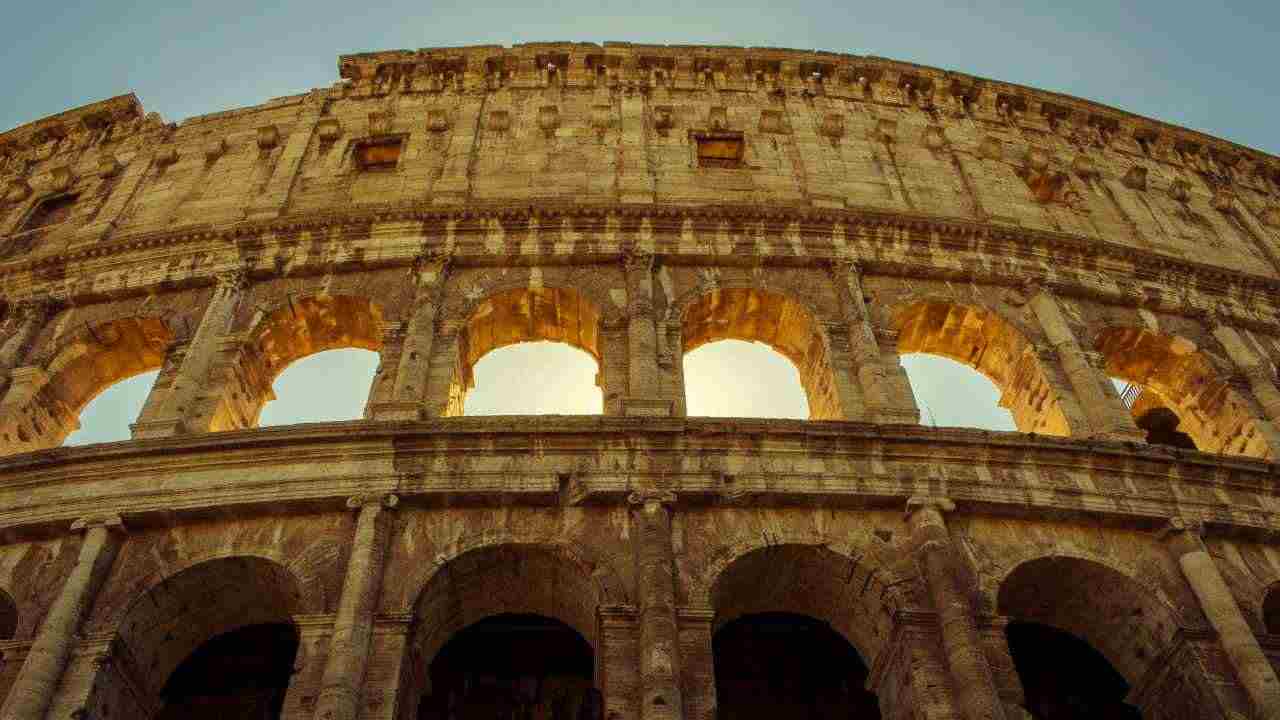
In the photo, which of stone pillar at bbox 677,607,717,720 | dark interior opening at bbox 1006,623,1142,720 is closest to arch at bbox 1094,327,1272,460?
dark interior opening at bbox 1006,623,1142,720

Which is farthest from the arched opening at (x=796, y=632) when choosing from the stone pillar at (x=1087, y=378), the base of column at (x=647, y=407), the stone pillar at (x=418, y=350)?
the stone pillar at (x=418, y=350)

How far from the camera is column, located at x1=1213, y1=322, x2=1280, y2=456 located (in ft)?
43.0

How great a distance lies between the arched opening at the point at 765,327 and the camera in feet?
43.3

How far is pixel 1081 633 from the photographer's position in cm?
1073

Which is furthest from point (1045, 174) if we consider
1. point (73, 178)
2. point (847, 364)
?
point (73, 178)

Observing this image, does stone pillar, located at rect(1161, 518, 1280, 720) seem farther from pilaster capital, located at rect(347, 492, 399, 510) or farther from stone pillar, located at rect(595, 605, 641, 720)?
pilaster capital, located at rect(347, 492, 399, 510)

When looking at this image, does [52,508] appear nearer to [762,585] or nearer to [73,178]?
[762,585]

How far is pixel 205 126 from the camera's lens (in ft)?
59.7

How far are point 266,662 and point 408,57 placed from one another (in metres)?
11.4

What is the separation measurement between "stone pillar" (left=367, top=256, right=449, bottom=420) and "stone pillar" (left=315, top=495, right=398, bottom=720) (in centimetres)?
150

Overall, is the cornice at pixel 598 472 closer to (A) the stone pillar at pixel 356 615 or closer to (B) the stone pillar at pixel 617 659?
(A) the stone pillar at pixel 356 615

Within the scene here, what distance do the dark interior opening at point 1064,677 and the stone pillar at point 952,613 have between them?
6.67 feet

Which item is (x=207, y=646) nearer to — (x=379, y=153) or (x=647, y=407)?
(x=647, y=407)

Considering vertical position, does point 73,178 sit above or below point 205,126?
below
